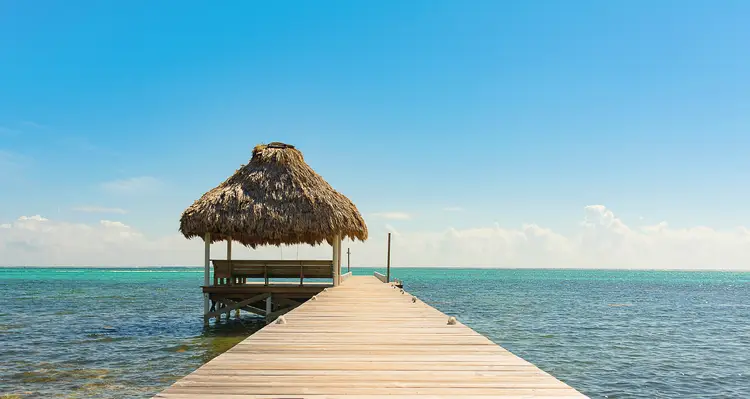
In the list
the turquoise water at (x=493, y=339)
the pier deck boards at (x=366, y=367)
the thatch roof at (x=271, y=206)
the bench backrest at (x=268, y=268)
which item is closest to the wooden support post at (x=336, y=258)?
the thatch roof at (x=271, y=206)

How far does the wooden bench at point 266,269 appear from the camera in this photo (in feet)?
59.2

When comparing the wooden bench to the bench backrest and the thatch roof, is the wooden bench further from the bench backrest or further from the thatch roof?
the thatch roof

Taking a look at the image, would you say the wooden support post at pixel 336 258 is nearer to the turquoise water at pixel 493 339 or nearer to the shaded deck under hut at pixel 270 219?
the shaded deck under hut at pixel 270 219

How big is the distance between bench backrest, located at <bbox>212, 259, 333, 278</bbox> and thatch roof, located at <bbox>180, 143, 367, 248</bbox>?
0.89 metres

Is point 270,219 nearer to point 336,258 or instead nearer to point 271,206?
point 271,206

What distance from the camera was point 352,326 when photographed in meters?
8.87

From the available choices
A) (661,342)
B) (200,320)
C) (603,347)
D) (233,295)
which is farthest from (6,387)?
(661,342)

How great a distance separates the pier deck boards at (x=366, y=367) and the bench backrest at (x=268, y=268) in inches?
365

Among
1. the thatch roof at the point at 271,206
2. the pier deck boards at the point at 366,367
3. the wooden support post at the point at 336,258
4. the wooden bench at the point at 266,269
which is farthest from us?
the wooden support post at the point at 336,258

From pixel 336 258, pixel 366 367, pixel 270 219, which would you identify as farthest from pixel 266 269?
pixel 366 367

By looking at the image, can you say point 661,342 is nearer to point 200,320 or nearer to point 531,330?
point 531,330

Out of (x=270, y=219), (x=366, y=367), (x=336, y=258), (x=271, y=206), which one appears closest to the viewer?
(x=366, y=367)

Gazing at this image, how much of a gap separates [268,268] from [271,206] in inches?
80.6

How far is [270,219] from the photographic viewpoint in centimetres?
1730
